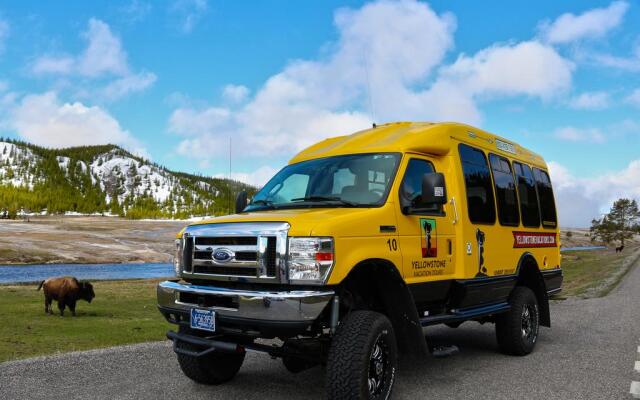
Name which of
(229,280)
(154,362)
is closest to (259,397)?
(229,280)

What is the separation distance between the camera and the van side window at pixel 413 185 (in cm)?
584

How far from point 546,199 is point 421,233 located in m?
4.63

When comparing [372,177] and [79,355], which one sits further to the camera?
[79,355]

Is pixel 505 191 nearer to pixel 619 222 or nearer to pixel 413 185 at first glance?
pixel 413 185

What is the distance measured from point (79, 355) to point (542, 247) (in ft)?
23.6

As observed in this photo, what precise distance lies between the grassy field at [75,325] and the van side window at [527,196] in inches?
245

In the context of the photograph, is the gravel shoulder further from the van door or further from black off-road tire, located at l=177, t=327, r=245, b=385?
the van door

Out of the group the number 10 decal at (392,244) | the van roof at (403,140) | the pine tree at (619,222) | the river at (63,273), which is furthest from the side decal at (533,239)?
the pine tree at (619,222)

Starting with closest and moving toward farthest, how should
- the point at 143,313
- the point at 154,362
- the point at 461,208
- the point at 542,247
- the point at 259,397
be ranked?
the point at 259,397
the point at 461,208
the point at 154,362
the point at 542,247
the point at 143,313

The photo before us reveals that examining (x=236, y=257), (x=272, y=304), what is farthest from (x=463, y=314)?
(x=236, y=257)

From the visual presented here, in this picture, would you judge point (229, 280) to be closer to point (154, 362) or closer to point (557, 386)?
point (154, 362)

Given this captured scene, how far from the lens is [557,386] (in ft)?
20.4

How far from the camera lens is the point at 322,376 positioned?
6.63m

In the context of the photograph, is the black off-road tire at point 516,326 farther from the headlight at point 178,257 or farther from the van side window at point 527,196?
the headlight at point 178,257
